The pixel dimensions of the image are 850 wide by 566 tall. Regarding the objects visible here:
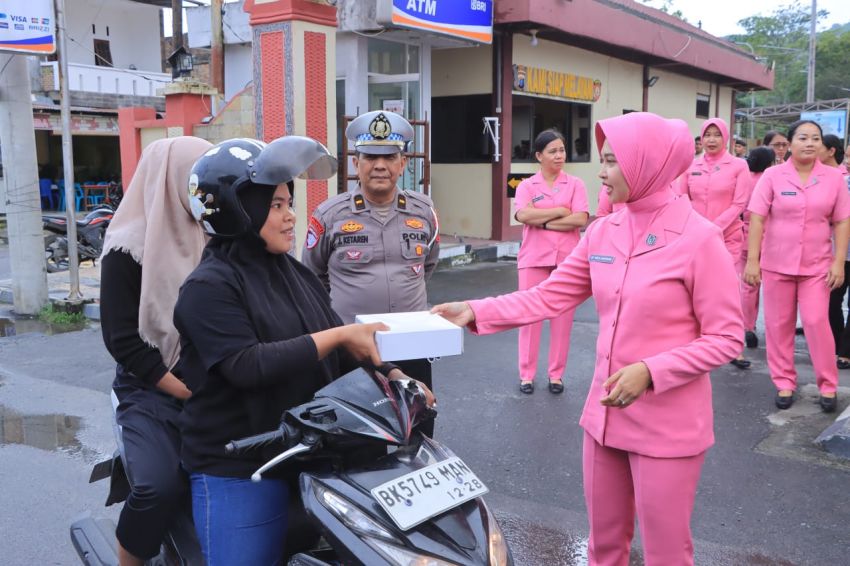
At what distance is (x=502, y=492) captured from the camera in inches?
165

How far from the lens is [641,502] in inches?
100

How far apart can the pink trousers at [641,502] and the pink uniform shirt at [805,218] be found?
3.28 m

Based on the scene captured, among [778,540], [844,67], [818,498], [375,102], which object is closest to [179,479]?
[778,540]

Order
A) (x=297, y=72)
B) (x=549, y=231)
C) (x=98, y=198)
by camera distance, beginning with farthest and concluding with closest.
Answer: (x=98, y=198) < (x=297, y=72) < (x=549, y=231)

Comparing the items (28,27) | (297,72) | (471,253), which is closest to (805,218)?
(297,72)

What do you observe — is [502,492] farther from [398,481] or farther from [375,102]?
[375,102]

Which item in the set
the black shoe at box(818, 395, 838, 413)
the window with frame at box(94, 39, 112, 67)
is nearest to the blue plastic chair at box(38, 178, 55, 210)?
the window with frame at box(94, 39, 112, 67)

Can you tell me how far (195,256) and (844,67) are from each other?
6598 centimetres

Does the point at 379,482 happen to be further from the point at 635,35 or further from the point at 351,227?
the point at 635,35

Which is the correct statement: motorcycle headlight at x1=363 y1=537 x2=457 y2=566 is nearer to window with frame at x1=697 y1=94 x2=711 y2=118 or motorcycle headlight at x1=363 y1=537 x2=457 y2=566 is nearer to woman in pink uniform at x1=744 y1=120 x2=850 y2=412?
woman in pink uniform at x1=744 y1=120 x2=850 y2=412

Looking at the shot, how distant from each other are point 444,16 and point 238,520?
1132 centimetres

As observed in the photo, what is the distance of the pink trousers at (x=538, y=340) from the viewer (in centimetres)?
582

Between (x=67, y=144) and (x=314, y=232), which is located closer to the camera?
(x=314, y=232)

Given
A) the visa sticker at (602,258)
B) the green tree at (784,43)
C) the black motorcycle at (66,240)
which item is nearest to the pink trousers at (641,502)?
the visa sticker at (602,258)
